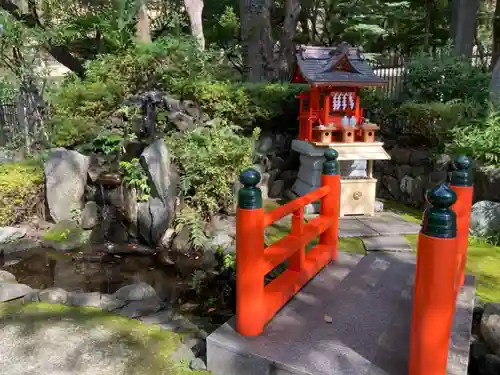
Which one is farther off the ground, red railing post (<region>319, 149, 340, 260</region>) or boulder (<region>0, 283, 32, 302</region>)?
red railing post (<region>319, 149, 340, 260</region>)

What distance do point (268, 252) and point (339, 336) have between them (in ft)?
2.96

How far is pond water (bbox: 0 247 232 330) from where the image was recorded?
522 centimetres

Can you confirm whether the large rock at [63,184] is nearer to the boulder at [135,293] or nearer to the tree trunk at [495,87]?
the boulder at [135,293]

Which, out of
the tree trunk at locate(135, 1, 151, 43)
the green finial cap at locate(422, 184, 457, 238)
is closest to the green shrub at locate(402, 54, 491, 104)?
the green finial cap at locate(422, 184, 457, 238)

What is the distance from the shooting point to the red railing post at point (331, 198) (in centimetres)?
457

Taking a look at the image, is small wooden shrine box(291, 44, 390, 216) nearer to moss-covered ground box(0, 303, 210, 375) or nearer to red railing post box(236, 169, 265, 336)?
red railing post box(236, 169, 265, 336)

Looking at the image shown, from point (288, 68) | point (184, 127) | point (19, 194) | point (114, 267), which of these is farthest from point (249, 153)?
point (288, 68)

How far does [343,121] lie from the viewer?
6910 millimetres

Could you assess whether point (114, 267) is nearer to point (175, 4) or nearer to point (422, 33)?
point (175, 4)

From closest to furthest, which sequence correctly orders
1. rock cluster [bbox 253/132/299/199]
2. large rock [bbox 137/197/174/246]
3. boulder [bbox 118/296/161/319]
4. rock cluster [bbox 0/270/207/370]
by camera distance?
rock cluster [bbox 0/270/207/370], boulder [bbox 118/296/161/319], large rock [bbox 137/197/174/246], rock cluster [bbox 253/132/299/199]

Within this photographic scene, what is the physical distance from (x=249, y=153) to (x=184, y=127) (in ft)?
5.54

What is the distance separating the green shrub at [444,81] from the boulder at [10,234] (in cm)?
808

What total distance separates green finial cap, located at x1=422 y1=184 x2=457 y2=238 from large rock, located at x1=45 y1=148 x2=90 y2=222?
6.59 meters

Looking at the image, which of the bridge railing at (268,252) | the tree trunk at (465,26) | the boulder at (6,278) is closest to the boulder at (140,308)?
the bridge railing at (268,252)
